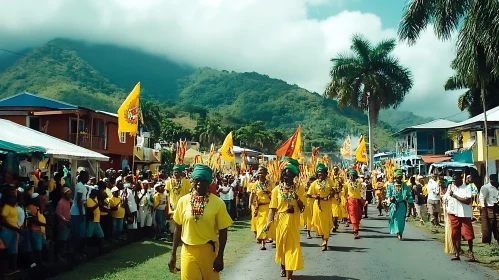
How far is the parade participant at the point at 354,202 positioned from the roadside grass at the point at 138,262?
2987mm

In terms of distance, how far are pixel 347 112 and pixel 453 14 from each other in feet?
517

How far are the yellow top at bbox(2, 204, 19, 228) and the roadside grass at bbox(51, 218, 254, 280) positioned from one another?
54.4 inches

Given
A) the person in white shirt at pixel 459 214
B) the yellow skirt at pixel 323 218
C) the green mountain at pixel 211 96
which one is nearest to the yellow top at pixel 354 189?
the yellow skirt at pixel 323 218

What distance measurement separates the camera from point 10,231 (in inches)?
324

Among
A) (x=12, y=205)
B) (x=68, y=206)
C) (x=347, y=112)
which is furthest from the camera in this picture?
(x=347, y=112)

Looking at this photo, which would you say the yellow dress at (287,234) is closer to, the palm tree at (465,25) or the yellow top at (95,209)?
the yellow top at (95,209)

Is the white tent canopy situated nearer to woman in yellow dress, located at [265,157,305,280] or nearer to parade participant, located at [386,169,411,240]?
woman in yellow dress, located at [265,157,305,280]

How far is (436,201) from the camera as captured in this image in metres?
18.6

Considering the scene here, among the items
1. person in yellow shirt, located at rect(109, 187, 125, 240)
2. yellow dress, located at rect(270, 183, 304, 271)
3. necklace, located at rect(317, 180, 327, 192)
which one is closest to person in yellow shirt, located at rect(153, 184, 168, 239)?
person in yellow shirt, located at rect(109, 187, 125, 240)

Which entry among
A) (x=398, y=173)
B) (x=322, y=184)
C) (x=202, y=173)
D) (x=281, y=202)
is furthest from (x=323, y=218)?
(x=202, y=173)

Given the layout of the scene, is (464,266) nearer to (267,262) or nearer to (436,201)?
(267,262)

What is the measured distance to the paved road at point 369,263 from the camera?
9.20m

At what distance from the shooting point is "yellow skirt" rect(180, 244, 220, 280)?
5523 millimetres

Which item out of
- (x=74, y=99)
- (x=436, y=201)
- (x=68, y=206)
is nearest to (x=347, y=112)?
(x=74, y=99)
